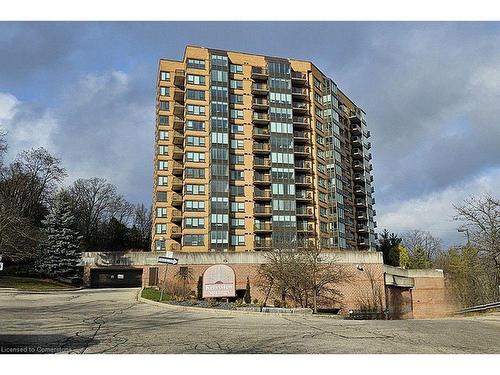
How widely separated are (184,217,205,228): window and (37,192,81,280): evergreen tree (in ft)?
57.1

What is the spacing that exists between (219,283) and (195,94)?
1705 inches

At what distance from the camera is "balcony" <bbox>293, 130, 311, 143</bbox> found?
2870 inches

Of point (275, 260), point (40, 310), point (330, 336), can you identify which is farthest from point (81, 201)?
point (330, 336)

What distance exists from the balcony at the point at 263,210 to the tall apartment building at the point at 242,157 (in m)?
0.14

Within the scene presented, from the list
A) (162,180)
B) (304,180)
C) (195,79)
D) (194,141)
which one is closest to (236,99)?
(195,79)

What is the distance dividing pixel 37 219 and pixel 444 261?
4891 cm

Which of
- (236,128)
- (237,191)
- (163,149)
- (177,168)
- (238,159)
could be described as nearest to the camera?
(237,191)

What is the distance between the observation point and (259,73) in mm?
73062

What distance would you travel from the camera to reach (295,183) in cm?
7094

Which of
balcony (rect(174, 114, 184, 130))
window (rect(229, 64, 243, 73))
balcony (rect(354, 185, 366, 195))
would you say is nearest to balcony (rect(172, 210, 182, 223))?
balcony (rect(174, 114, 184, 130))

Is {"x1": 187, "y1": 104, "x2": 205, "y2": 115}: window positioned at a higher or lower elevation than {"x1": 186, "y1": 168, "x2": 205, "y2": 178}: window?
higher

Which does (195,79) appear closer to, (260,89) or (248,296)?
(260,89)

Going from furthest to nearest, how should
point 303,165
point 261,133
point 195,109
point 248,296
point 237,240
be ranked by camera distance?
point 303,165, point 261,133, point 195,109, point 237,240, point 248,296

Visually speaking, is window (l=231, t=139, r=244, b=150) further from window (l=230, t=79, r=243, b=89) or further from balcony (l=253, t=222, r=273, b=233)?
balcony (l=253, t=222, r=273, b=233)
